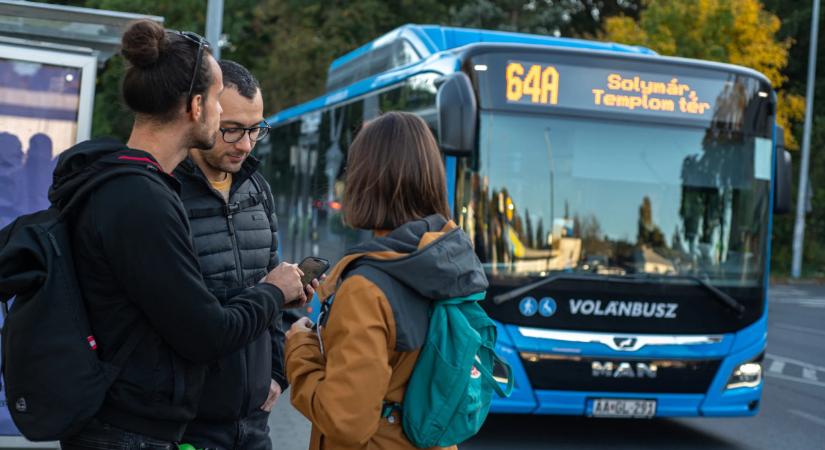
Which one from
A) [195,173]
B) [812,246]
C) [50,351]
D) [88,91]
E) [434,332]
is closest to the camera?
[50,351]

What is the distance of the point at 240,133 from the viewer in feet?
11.7

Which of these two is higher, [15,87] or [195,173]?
[15,87]

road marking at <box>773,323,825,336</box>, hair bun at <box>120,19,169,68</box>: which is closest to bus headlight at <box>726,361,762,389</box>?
hair bun at <box>120,19,169,68</box>

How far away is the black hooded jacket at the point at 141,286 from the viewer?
2467mm

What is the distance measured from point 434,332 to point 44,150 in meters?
4.27

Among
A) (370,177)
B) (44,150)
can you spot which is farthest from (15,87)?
(370,177)

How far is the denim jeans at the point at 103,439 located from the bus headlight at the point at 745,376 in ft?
20.3

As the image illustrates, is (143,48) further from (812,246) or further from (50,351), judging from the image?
(812,246)

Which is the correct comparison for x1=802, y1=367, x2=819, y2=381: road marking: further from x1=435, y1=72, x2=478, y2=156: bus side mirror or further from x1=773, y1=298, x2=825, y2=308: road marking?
x1=773, y1=298, x2=825, y2=308: road marking

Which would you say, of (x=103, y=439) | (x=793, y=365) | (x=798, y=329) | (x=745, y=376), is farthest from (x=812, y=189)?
(x=103, y=439)

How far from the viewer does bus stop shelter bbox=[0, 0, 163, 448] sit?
6.20 metres

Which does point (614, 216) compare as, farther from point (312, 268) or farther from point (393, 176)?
point (393, 176)

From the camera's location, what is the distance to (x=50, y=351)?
2.44 meters

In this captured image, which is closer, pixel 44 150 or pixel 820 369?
pixel 44 150
